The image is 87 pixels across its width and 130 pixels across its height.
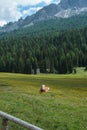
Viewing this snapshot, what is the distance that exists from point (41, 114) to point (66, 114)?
1.57 m

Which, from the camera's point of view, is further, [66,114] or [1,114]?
[66,114]

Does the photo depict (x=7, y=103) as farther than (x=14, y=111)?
Yes

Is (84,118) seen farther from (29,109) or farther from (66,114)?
(29,109)

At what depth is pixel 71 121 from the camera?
20391 millimetres

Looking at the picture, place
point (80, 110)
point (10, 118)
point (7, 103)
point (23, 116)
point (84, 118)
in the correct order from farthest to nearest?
point (7, 103)
point (80, 110)
point (23, 116)
point (84, 118)
point (10, 118)

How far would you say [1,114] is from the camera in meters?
15.0

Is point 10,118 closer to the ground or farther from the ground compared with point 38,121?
farther from the ground

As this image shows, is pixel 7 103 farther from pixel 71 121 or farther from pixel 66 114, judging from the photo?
pixel 71 121

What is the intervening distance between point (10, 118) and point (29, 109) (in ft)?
36.4

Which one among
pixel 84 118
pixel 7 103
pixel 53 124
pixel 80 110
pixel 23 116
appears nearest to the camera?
pixel 53 124

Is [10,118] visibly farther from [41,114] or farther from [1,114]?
[41,114]

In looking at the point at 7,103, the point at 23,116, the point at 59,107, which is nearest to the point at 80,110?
the point at 59,107

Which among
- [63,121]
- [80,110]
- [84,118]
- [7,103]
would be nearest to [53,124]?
[63,121]

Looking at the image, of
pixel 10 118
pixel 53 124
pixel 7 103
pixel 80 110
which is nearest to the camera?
pixel 10 118
